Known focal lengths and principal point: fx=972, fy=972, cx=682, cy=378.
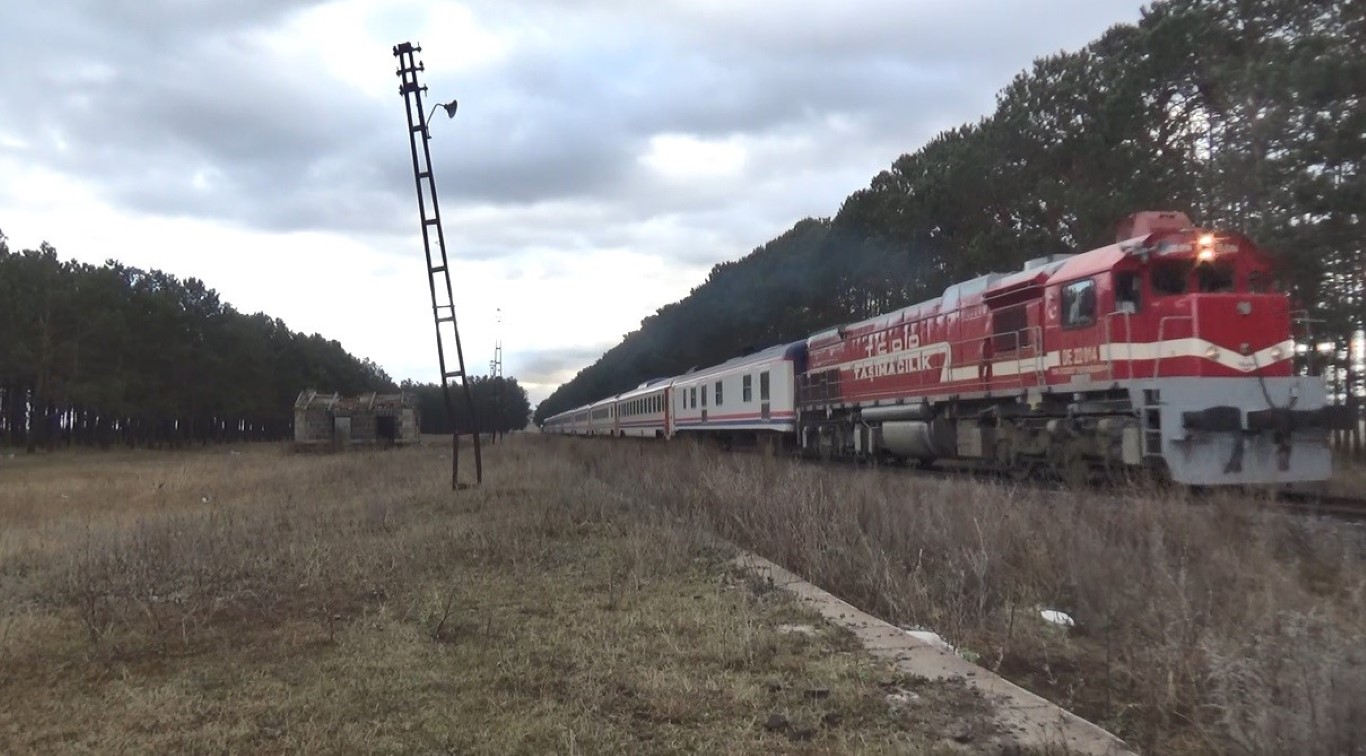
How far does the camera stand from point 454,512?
14.1m

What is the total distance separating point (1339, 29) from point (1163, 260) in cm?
1018

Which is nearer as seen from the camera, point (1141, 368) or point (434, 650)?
point (434, 650)

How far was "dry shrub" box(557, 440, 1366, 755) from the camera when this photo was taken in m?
4.17

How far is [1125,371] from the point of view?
500 inches

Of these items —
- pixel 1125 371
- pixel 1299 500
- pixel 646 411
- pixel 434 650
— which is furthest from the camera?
pixel 646 411

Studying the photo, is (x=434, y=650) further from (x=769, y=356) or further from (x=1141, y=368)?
(x=769, y=356)

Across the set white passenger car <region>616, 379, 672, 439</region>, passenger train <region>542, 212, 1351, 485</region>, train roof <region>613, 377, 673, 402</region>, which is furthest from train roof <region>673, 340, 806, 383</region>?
train roof <region>613, 377, 673, 402</region>

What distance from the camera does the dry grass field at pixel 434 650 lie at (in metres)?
4.37

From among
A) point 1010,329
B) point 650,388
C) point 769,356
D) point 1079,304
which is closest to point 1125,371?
point 1079,304

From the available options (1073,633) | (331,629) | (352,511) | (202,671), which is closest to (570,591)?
(331,629)

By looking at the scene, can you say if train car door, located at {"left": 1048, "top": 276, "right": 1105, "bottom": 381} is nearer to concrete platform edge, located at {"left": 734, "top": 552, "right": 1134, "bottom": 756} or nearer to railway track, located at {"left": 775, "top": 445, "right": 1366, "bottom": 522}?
railway track, located at {"left": 775, "top": 445, "right": 1366, "bottom": 522}

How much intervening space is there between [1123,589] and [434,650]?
4439 millimetres

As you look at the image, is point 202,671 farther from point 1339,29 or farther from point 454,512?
point 1339,29

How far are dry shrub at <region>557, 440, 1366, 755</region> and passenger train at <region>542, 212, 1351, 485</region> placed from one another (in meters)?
2.20
